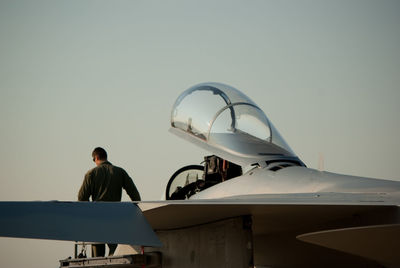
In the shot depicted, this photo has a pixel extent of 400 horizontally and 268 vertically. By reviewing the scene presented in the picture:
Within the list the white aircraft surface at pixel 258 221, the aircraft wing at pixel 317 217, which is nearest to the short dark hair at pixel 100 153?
the white aircraft surface at pixel 258 221

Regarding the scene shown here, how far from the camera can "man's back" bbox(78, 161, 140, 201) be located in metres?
9.89

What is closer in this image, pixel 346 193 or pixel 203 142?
pixel 346 193

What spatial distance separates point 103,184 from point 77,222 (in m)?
4.12

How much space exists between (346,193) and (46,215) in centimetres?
252

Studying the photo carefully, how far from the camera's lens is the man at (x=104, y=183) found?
9.90 meters

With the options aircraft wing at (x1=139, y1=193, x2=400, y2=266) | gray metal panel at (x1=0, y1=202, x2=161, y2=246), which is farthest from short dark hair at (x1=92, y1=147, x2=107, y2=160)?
gray metal panel at (x1=0, y1=202, x2=161, y2=246)

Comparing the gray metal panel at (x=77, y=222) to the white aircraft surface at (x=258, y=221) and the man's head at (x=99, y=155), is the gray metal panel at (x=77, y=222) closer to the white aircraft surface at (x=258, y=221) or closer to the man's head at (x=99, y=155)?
the white aircraft surface at (x=258, y=221)

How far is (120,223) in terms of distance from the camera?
593cm

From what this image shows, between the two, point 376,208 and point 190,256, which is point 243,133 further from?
point 376,208

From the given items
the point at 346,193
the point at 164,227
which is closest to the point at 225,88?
the point at 164,227

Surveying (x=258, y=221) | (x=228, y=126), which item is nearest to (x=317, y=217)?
(x=258, y=221)

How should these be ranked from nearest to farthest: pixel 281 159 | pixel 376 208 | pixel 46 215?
pixel 376 208 → pixel 46 215 → pixel 281 159

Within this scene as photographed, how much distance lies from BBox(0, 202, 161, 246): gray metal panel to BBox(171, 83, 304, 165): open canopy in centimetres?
231

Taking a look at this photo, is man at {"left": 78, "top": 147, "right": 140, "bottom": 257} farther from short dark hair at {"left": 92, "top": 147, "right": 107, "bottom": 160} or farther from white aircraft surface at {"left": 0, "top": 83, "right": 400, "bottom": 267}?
white aircraft surface at {"left": 0, "top": 83, "right": 400, "bottom": 267}
